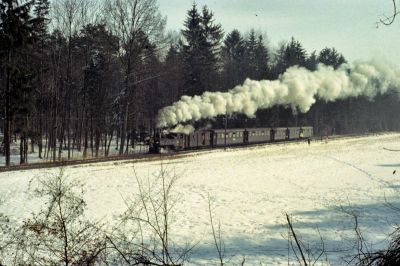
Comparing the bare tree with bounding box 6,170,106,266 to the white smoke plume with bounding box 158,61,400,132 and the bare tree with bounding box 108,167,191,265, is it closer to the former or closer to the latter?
the bare tree with bounding box 108,167,191,265

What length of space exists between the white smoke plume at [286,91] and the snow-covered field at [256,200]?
32.9 feet

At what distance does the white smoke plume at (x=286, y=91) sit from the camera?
4781 cm

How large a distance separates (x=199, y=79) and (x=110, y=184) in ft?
131

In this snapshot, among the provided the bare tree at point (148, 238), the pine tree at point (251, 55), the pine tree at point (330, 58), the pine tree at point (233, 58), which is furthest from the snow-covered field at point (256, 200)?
the pine tree at point (330, 58)

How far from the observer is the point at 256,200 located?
70.9ft

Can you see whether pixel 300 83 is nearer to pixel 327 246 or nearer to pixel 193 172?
pixel 193 172

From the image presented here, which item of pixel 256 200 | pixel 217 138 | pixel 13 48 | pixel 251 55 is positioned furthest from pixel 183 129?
pixel 251 55

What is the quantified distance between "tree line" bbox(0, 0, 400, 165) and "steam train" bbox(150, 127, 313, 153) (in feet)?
11.8

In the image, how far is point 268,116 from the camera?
76.1 meters

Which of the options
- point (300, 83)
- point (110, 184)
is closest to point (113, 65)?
point (300, 83)

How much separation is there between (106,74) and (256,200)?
32.6m

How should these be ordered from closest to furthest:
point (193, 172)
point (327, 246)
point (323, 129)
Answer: point (327, 246)
point (193, 172)
point (323, 129)

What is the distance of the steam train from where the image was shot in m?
42.7

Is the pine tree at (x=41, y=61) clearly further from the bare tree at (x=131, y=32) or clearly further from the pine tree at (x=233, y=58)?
the pine tree at (x=233, y=58)
